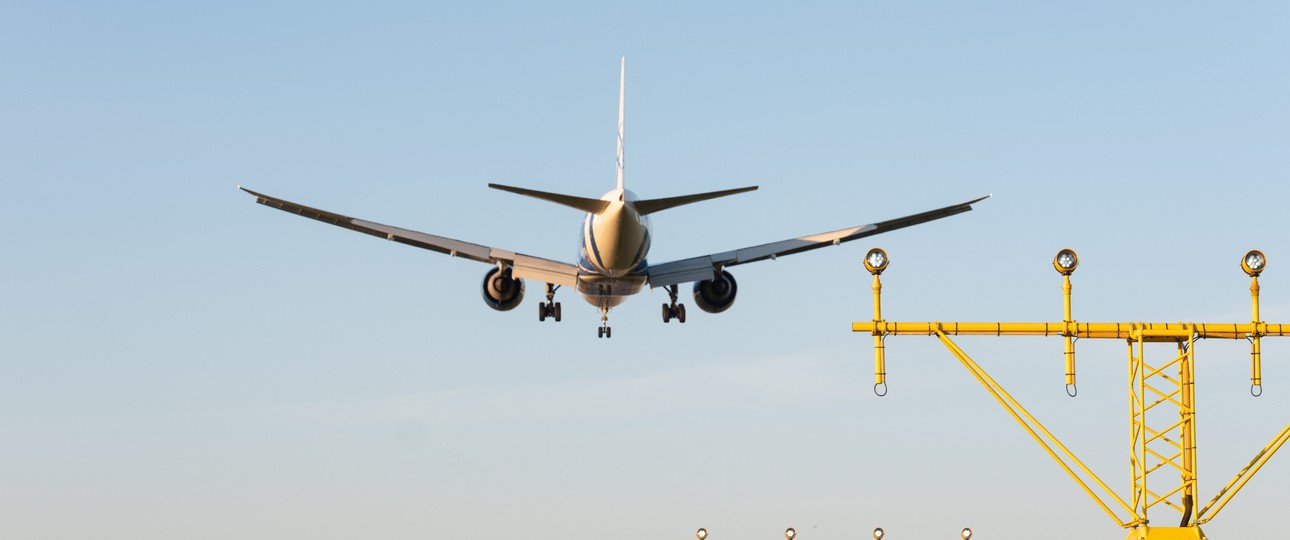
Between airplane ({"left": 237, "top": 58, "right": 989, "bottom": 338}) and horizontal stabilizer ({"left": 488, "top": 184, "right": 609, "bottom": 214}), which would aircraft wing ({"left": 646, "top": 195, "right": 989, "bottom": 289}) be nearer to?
airplane ({"left": 237, "top": 58, "right": 989, "bottom": 338})

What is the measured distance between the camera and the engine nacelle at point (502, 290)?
277 feet

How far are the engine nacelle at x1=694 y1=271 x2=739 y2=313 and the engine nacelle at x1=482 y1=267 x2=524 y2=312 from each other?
27.2 ft

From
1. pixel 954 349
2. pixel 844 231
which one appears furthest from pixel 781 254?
pixel 954 349

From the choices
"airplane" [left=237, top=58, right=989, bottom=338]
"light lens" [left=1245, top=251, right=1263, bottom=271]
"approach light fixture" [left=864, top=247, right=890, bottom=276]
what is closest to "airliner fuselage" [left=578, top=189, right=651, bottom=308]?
"airplane" [left=237, top=58, right=989, bottom=338]

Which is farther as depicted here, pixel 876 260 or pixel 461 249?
pixel 461 249

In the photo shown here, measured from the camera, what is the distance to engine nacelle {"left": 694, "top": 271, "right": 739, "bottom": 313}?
85375 millimetres

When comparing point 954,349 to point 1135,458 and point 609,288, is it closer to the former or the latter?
point 1135,458

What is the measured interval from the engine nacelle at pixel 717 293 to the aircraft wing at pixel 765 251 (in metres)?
0.49

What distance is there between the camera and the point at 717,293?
280 ft

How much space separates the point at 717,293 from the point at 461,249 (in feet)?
39.1

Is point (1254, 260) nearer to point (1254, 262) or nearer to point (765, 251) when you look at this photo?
point (1254, 262)

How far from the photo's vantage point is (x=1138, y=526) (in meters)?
43.4

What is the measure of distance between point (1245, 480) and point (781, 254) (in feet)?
144

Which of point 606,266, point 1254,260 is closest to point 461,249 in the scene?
point 606,266
